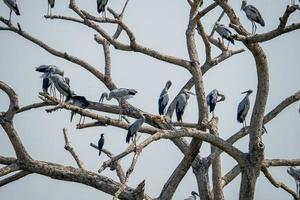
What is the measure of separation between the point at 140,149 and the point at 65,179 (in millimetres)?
2453

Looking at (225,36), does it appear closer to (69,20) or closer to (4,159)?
(69,20)

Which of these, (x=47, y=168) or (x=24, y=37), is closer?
(x=47, y=168)

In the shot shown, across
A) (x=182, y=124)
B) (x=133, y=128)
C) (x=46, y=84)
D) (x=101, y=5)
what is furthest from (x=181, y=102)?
(x=101, y=5)

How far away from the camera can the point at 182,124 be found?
1464 cm

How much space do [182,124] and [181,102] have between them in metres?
0.85

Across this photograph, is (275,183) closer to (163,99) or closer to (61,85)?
(163,99)

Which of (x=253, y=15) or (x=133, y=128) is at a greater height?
(x=253, y=15)

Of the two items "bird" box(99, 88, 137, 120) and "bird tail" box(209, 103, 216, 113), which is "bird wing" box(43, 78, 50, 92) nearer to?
"bird" box(99, 88, 137, 120)

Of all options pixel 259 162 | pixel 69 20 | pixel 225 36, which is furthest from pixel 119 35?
pixel 259 162

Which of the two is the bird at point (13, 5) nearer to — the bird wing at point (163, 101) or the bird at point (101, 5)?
the bird at point (101, 5)

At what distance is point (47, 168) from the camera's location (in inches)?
484

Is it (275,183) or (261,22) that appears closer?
(275,183)

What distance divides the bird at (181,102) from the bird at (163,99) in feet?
1.65

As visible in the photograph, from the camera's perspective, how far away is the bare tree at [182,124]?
436 inches
